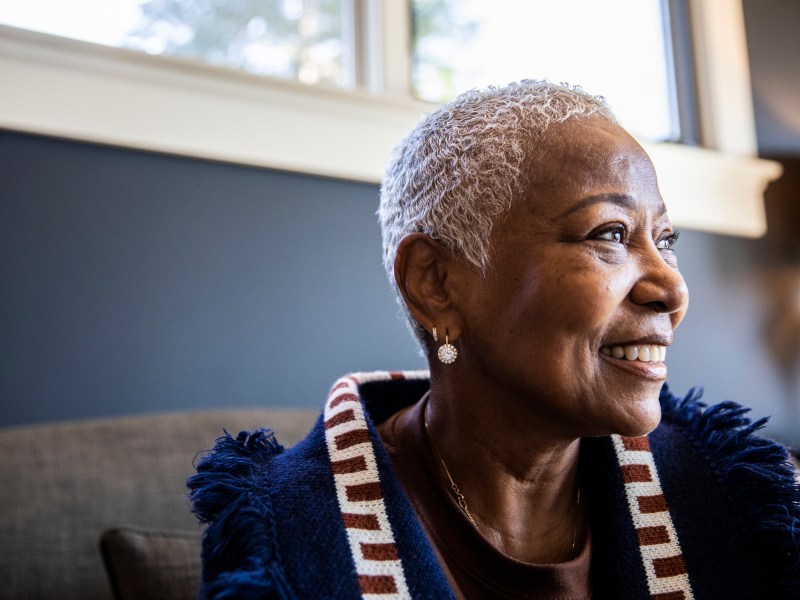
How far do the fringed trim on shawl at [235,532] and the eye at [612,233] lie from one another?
53cm

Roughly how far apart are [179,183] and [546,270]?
1.04 m

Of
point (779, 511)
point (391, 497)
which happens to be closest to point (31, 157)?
point (391, 497)

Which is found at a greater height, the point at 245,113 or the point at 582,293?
the point at 245,113

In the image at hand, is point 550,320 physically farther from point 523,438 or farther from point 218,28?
point 218,28

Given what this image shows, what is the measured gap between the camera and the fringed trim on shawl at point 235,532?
0.89m

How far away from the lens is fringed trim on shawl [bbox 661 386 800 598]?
1.10 m

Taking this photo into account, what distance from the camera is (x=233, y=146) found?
1.87 m

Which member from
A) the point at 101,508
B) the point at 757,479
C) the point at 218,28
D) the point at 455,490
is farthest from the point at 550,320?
the point at 218,28

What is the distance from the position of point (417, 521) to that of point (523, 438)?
7.3 inches

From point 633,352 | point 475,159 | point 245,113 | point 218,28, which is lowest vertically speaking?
point 633,352

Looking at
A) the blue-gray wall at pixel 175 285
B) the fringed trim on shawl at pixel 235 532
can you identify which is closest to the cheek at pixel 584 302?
the fringed trim on shawl at pixel 235 532

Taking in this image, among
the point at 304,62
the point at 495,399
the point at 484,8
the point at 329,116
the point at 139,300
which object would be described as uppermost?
the point at 484,8

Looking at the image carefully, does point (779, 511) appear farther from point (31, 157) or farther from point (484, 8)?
point (484, 8)

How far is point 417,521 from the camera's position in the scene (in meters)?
1.06
